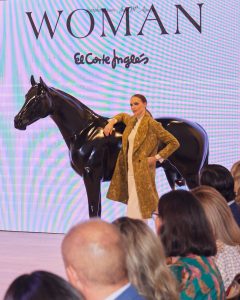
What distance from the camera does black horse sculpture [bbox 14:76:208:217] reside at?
6.74 m

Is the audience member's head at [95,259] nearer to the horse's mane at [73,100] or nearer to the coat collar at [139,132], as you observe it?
the coat collar at [139,132]

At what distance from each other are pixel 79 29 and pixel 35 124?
3.70ft

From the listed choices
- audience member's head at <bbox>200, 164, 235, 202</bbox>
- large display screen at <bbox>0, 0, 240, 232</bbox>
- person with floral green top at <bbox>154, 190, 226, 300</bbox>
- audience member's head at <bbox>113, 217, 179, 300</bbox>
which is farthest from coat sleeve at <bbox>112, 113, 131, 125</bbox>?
audience member's head at <bbox>113, 217, 179, 300</bbox>

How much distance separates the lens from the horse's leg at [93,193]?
6.90m

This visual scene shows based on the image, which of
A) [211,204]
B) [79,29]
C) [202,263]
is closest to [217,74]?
[79,29]

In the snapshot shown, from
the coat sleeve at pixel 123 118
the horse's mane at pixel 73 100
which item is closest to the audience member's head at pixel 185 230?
the coat sleeve at pixel 123 118

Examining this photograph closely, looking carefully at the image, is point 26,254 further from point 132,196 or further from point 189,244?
point 189,244

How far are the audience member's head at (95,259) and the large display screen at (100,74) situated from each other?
524cm

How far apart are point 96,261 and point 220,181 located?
168 centimetres

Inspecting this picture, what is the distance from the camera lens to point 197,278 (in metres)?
2.22

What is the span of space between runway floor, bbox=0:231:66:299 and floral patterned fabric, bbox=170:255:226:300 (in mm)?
2668

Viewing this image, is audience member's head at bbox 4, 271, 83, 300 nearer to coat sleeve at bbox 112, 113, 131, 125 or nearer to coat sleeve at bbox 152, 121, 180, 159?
coat sleeve at bbox 152, 121, 180, 159

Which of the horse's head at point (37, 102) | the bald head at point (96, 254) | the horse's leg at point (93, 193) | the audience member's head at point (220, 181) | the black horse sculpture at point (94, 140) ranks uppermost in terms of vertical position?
the bald head at point (96, 254)

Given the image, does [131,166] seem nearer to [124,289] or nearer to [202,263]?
[202,263]
